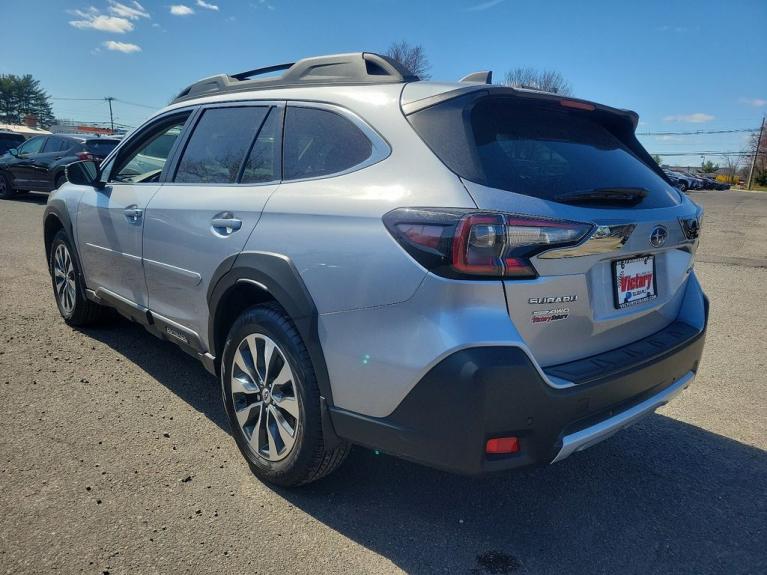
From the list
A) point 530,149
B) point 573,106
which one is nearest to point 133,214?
point 530,149

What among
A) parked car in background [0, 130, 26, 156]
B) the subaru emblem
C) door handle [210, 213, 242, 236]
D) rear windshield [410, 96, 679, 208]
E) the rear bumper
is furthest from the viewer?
parked car in background [0, 130, 26, 156]

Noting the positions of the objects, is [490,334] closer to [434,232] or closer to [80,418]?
[434,232]

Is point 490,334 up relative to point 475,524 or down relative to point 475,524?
up

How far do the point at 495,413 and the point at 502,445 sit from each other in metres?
0.15

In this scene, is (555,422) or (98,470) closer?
(555,422)

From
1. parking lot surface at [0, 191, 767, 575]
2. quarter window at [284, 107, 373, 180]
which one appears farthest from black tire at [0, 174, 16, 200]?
quarter window at [284, 107, 373, 180]

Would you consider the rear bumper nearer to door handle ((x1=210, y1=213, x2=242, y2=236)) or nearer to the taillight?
the taillight

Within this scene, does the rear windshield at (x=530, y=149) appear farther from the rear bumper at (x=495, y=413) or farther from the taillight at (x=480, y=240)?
the rear bumper at (x=495, y=413)

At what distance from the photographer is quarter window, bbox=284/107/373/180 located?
7.98ft

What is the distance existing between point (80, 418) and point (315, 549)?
1.80 metres

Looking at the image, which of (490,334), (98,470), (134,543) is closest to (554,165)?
(490,334)

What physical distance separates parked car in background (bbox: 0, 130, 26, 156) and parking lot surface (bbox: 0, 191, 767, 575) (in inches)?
718

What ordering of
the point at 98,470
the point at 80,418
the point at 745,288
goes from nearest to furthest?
1. the point at 98,470
2. the point at 80,418
3. the point at 745,288

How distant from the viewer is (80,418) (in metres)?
3.35
